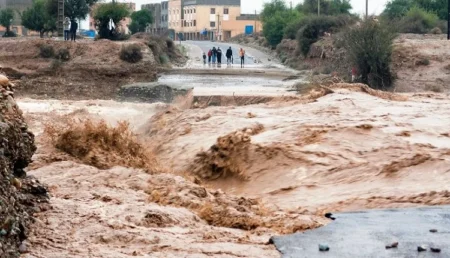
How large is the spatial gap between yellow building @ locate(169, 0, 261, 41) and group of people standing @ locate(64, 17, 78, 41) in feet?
216

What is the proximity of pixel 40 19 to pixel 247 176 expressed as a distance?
50.1 meters

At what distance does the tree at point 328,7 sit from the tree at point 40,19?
2550 cm

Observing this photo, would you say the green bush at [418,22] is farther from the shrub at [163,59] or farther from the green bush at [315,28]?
the shrub at [163,59]

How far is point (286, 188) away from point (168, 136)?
5.47 meters

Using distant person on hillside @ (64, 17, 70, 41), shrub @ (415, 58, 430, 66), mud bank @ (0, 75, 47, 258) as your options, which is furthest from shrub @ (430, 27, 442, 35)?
mud bank @ (0, 75, 47, 258)

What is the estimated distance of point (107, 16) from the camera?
59375 mm

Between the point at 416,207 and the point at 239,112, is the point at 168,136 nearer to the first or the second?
the point at 239,112

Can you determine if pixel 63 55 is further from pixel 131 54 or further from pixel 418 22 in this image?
pixel 418 22

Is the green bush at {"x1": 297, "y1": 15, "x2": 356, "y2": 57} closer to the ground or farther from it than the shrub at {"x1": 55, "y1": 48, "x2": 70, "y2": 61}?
farther from it

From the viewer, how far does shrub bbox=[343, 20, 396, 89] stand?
38656 mm

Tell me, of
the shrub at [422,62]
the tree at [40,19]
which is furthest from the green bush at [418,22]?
the tree at [40,19]

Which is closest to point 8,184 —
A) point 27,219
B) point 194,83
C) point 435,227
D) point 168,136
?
point 27,219

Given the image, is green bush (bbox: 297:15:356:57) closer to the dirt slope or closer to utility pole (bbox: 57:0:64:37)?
the dirt slope

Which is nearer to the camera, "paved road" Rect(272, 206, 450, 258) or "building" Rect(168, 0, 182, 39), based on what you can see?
"paved road" Rect(272, 206, 450, 258)
